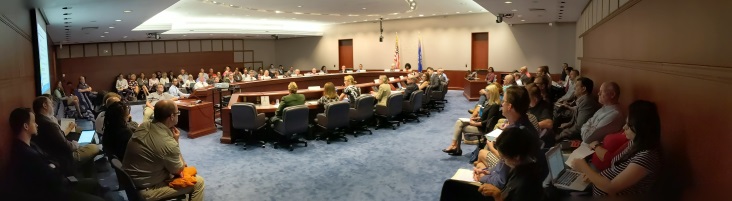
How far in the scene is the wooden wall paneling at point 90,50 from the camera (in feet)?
52.9

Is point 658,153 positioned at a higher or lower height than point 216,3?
lower

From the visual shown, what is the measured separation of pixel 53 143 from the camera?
4141mm

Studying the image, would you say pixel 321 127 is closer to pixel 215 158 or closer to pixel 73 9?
pixel 215 158

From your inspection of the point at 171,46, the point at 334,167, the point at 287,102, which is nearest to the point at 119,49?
the point at 171,46

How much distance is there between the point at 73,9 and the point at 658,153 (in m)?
6.96

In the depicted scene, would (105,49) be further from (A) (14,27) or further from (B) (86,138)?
(A) (14,27)

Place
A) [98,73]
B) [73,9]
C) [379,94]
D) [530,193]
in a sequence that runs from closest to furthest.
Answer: [530,193] < [73,9] < [379,94] < [98,73]

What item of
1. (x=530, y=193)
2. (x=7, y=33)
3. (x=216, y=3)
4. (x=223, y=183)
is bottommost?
(x=223, y=183)

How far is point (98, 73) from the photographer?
16391mm

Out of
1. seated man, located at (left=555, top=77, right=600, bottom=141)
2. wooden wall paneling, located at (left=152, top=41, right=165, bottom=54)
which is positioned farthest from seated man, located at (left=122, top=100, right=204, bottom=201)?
wooden wall paneling, located at (left=152, top=41, right=165, bottom=54)

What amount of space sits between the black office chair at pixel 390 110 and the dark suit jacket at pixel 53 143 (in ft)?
16.5

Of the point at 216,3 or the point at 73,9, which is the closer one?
the point at 73,9

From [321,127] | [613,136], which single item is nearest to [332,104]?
[321,127]

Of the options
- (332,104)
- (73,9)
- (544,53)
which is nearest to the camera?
(73,9)
